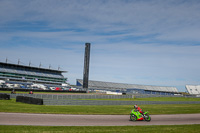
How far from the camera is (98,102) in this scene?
37312 millimetres

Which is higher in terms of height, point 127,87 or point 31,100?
point 127,87

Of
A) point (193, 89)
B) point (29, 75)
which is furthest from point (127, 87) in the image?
point (29, 75)

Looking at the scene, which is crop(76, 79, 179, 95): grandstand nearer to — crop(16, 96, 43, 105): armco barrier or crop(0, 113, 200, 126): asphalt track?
crop(16, 96, 43, 105): armco barrier

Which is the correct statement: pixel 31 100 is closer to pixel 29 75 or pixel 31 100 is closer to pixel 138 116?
pixel 138 116

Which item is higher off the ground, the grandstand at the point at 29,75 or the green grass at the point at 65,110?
the grandstand at the point at 29,75

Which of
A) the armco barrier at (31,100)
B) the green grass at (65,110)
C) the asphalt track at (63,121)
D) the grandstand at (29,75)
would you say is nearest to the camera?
the asphalt track at (63,121)

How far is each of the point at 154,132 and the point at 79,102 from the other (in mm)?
22705

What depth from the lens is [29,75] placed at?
123 m

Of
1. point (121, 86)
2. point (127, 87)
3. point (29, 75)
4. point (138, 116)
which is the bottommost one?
point (138, 116)

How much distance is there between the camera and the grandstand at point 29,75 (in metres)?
111

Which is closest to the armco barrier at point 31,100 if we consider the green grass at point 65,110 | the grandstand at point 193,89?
the green grass at point 65,110

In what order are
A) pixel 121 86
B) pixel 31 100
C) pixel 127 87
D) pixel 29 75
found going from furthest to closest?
pixel 127 87 < pixel 121 86 < pixel 29 75 < pixel 31 100

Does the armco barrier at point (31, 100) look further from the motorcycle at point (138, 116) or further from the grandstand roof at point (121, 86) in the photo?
the grandstand roof at point (121, 86)

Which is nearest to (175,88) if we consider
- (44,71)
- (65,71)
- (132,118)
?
(65,71)
